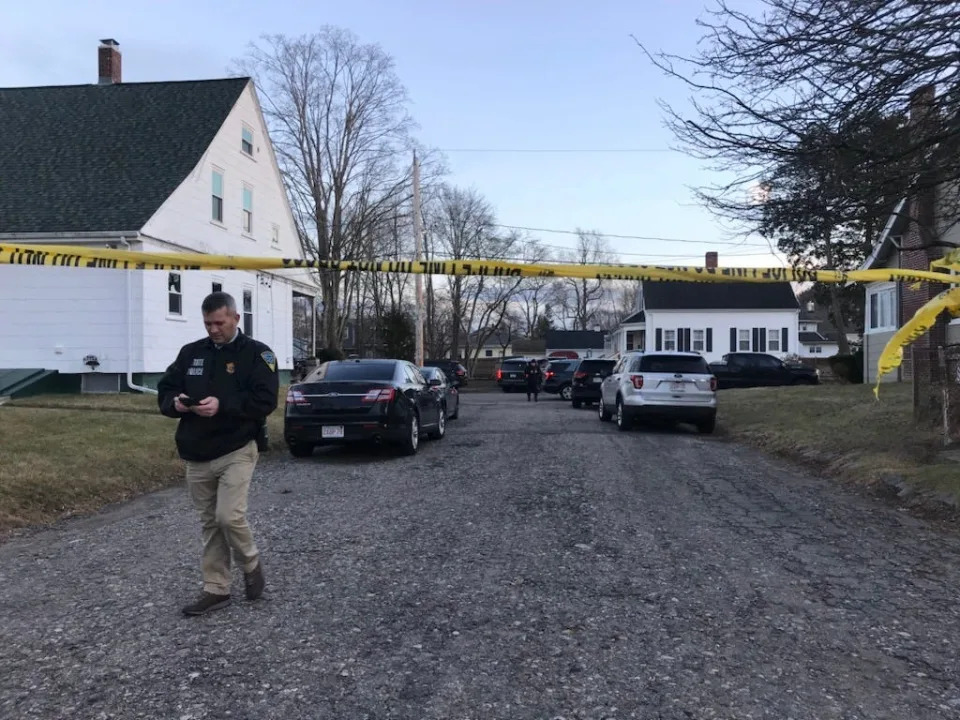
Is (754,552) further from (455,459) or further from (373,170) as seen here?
(373,170)

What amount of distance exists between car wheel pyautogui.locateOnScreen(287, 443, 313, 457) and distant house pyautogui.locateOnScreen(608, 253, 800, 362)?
40672 millimetres

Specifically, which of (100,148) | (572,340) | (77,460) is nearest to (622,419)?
(77,460)

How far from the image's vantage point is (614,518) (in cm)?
758

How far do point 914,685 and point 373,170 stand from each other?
131ft

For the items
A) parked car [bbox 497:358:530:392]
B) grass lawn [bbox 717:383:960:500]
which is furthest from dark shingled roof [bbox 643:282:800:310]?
grass lawn [bbox 717:383:960:500]

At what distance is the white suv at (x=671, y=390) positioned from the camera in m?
15.7

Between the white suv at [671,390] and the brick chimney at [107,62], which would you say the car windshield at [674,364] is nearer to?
the white suv at [671,390]

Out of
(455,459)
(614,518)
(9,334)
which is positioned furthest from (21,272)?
(614,518)

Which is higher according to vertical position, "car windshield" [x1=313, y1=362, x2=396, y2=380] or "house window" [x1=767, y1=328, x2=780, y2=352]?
"house window" [x1=767, y1=328, x2=780, y2=352]

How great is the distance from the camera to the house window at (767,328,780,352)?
1996 inches

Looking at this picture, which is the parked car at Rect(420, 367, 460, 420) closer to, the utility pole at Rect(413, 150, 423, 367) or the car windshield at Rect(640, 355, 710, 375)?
the car windshield at Rect(640, 355, 710, 375)

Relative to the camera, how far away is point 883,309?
2633cm

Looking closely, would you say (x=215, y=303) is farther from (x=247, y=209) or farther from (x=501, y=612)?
(x=247, y=209)

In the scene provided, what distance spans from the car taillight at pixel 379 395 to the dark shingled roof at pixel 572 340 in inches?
2672
